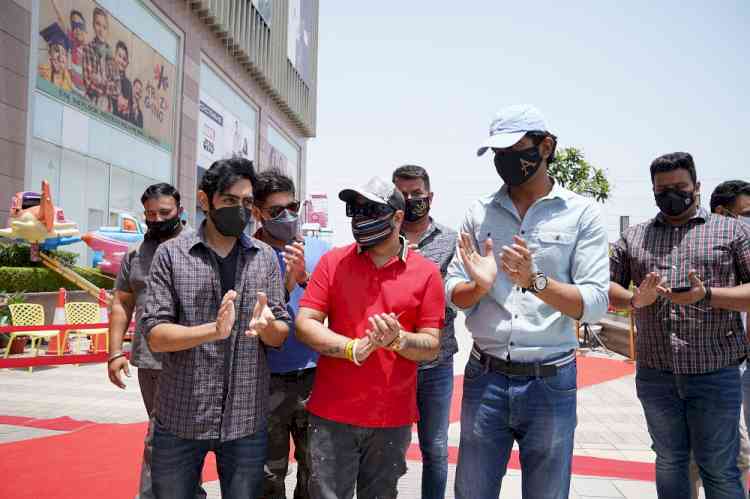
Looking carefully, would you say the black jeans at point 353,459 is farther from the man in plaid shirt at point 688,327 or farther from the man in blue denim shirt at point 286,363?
the man in plaid shirt at point 688,327

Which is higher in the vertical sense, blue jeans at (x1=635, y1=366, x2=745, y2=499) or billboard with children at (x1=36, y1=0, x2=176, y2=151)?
billboard with children at (x1=36, y1=0, x2=176, y2=151)

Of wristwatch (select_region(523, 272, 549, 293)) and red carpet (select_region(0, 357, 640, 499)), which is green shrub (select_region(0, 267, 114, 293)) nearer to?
red carpet (select_region(0, 357, 640, 499))

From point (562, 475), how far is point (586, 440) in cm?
430

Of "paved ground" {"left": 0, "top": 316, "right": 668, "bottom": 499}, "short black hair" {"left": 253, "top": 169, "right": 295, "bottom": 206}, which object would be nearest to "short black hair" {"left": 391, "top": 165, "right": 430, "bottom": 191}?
"short black hair" {"left": 253, "top": 169, "right": 295, "bottom": 206}

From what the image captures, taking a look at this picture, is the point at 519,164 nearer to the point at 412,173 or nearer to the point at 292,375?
the point at 412,173

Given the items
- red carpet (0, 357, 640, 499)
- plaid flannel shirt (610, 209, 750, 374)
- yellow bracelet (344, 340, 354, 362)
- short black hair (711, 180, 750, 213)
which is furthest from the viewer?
short black hair (711, 180, 750, 213)

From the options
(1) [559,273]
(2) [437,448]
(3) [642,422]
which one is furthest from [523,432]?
(3) [642,422]

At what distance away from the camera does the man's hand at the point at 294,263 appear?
3297mm

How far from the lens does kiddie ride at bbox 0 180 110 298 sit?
12844 mm

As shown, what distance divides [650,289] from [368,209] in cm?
155

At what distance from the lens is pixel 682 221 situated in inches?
134

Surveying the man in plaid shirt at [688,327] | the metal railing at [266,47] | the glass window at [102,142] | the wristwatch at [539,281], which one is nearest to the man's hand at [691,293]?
the man in plaid shirt at [688,327]

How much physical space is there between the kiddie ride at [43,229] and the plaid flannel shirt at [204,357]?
1096cm

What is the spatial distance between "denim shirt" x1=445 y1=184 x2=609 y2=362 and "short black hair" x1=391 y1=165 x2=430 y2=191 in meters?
1.24
